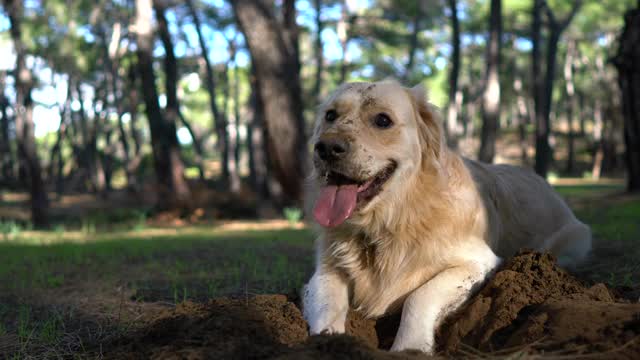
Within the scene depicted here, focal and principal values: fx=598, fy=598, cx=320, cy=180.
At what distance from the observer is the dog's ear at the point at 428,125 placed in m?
3.56

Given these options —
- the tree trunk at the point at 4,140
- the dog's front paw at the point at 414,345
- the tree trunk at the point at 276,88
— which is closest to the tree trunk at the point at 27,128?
the tree trunk at the point at 276,88

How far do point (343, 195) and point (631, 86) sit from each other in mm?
10145

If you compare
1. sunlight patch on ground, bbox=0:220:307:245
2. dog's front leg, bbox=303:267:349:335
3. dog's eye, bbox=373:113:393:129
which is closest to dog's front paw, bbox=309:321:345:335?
dog's front leg, bbox=303:267:349:335

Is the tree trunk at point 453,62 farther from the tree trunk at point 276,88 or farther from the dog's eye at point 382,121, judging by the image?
the dog's eye at point 382,121

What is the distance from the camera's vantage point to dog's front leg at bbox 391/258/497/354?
2.88 m

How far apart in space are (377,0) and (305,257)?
29451mm

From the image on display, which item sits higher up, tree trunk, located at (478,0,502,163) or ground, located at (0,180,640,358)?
tree trunk, located at (478,0,502,163)

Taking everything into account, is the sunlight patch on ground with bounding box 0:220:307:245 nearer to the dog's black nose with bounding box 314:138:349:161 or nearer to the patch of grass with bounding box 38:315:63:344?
the patch of grass with bounding box 38:315:63:344

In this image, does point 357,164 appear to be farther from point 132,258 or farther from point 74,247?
point 74,247

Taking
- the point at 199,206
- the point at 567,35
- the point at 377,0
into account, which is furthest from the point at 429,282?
the point at 567,35

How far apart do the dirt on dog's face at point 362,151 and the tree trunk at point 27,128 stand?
1284cm

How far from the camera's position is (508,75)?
5031 cm

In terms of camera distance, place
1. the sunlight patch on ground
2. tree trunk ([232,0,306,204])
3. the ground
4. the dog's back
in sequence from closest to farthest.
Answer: the ground < the dog's back < the sunlight patch on ground < tree trunk ([232,0,306,204])

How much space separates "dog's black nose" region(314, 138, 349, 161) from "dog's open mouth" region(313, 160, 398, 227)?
13 cm
